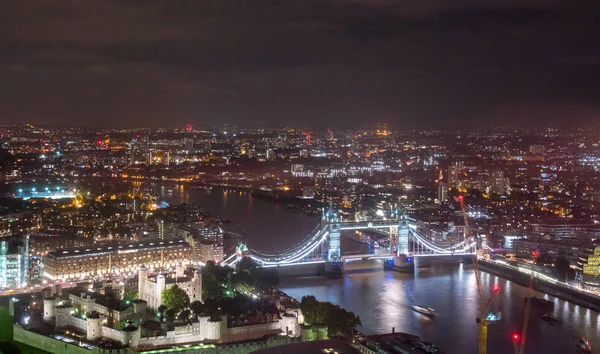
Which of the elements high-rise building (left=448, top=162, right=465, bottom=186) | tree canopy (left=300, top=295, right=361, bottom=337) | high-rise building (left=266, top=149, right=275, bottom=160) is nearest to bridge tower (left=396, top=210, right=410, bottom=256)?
tree canopy (left=300, top=295, right=361, bottom=337)

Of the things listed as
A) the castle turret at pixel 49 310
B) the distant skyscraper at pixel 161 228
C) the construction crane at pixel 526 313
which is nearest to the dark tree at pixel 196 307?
the castle turret at pixel 49 310

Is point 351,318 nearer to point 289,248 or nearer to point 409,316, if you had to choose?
point 409,316

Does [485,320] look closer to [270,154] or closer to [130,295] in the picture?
[130,295]

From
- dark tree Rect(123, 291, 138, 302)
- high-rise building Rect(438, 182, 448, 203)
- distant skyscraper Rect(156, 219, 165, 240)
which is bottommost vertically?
dark tree Rect(123, 291, 138, 302)

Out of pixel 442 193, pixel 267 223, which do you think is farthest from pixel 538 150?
pixel 267 223

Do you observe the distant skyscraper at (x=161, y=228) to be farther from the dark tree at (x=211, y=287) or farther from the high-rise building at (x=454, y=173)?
the high-rise building at (x=454, y=173)

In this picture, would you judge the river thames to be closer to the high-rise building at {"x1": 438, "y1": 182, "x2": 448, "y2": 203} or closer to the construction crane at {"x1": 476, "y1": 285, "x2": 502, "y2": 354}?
the construction crane at {"x1": 476, "y1": 285, "x2": 502, "y2": 354}

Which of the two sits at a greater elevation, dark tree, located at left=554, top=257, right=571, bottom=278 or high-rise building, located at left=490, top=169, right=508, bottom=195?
high-rise building, located at left=490, top=169, right=508, bottom=195

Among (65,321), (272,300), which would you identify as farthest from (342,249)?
(65,321)
